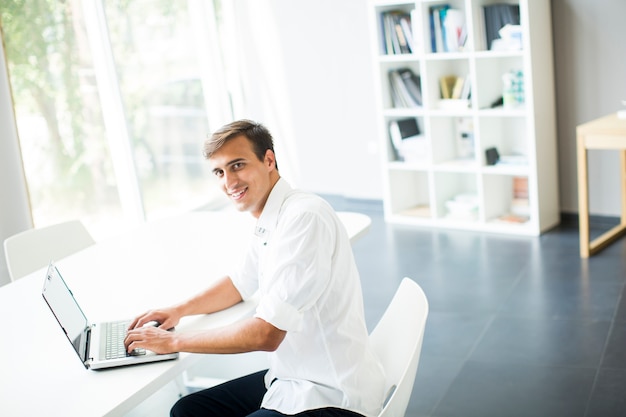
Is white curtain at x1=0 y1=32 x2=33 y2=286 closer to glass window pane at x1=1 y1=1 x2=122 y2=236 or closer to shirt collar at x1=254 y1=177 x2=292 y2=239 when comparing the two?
glass window pane at x1=1 y1=1 x2=122 y2=236

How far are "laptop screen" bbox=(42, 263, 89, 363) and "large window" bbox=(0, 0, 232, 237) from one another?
9.82 feet

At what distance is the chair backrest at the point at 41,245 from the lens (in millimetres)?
3295

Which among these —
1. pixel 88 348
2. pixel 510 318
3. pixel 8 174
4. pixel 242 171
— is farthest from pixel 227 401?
pixel 8 174

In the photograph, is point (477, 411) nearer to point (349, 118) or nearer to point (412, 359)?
point (412, 359)

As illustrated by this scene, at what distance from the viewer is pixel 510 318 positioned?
3902mm

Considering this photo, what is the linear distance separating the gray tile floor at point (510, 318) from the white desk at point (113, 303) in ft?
2.77

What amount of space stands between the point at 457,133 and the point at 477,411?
2.93 meters

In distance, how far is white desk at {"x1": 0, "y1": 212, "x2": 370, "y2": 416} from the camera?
1.94m

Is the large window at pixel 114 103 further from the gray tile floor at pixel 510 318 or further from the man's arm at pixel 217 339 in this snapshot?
the man's arm at pixel 217 339

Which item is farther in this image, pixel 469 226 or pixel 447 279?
pixel 469 226

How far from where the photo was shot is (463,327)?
387 centimetres

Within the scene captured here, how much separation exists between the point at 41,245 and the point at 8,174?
129 centimetres

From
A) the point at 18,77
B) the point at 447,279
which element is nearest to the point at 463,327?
the point at 447,279

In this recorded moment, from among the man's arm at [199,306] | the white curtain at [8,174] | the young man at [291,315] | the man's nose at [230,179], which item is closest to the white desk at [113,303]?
the man's arm at [199,306]
